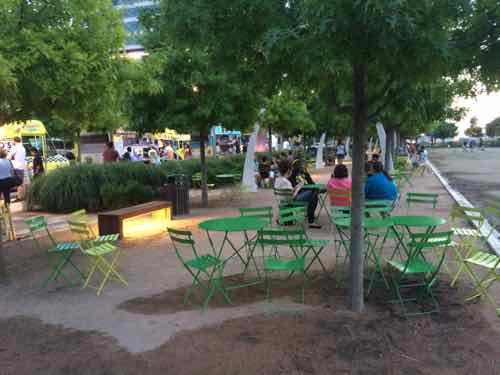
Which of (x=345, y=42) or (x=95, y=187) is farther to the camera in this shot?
(x=95, y=187)

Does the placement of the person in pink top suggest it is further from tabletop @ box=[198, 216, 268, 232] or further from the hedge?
the hedge

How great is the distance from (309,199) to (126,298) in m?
4.80

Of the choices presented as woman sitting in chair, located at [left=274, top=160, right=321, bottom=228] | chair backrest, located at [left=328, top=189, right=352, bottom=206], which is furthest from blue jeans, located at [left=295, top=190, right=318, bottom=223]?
chair backrest, located at [left=328, top=189, right=352, bottom=206]

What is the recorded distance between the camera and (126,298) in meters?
5.24

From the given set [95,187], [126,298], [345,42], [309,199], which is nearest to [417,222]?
[345,42]

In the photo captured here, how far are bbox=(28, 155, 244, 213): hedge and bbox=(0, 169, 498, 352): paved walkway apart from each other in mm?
3649

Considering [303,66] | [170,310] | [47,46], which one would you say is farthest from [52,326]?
[303,66]

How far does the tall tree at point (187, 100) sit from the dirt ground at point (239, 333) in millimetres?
5814

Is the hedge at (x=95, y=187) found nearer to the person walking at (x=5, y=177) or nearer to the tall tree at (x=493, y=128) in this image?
the person walking at (x=5, y=177)

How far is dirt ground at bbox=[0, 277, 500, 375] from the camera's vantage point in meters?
3.52

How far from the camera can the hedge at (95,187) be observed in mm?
12117

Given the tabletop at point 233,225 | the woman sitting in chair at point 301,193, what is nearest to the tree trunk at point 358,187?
the tabletop at point 233,225

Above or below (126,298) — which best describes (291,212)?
above

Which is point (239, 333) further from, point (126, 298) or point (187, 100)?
point (187, 100)
